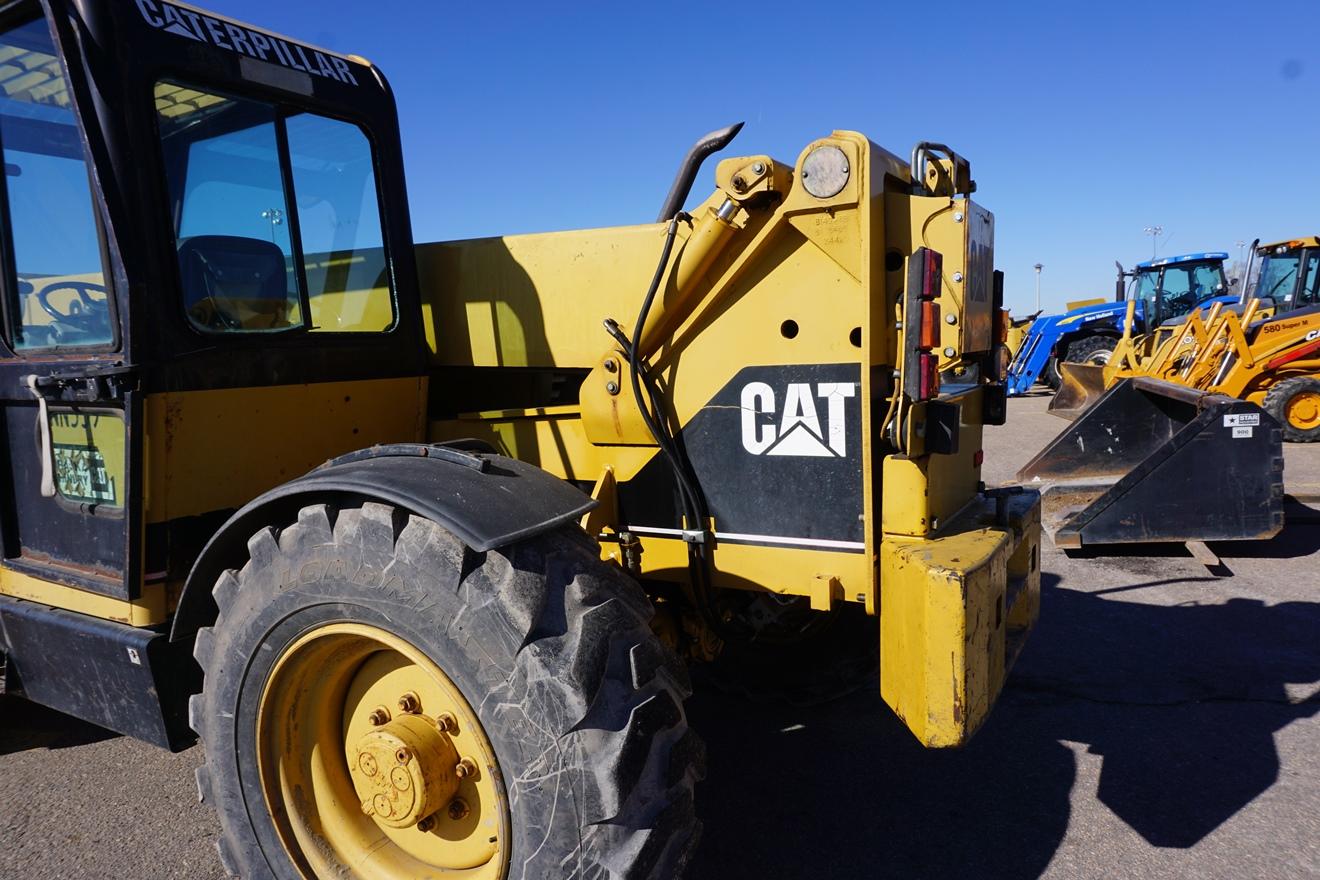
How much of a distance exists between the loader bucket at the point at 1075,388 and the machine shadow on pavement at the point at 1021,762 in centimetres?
816

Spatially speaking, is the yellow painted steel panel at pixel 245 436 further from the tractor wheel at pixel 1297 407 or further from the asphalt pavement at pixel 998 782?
the tractor wheel at pixel 1297 407

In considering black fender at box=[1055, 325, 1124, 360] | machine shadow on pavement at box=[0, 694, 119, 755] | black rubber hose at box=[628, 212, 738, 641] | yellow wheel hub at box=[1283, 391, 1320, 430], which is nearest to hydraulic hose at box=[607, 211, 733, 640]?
black rubber hose at box=[628, 212, 738, 641]

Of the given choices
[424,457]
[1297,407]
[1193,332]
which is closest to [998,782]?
[424,457]

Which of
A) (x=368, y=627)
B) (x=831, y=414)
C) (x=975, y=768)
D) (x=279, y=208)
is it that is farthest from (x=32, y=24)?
(x=975, y=768)

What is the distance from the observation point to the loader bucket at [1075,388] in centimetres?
1220

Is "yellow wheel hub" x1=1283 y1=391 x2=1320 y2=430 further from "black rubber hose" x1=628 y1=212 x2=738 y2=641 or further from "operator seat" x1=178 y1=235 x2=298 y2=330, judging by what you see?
"operator seat" x1=178 y1=235 x2=298 y2=330

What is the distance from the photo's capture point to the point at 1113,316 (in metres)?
17.5

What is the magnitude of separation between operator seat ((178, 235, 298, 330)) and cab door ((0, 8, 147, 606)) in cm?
21

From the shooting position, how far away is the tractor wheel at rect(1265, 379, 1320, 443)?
33.7ft

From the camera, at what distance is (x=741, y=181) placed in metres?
2.48

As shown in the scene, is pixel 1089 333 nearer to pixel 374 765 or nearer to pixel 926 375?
pixel 926 375

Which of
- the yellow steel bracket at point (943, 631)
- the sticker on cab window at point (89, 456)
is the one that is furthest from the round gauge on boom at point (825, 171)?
the sticker on cab window at point (89, 456)

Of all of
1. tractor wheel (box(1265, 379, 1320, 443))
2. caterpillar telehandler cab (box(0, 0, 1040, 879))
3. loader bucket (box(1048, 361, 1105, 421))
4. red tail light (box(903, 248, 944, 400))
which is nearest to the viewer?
caterpillar telehandler cab (box(0, 0, 1040, 879))

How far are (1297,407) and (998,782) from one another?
966 centimetres
